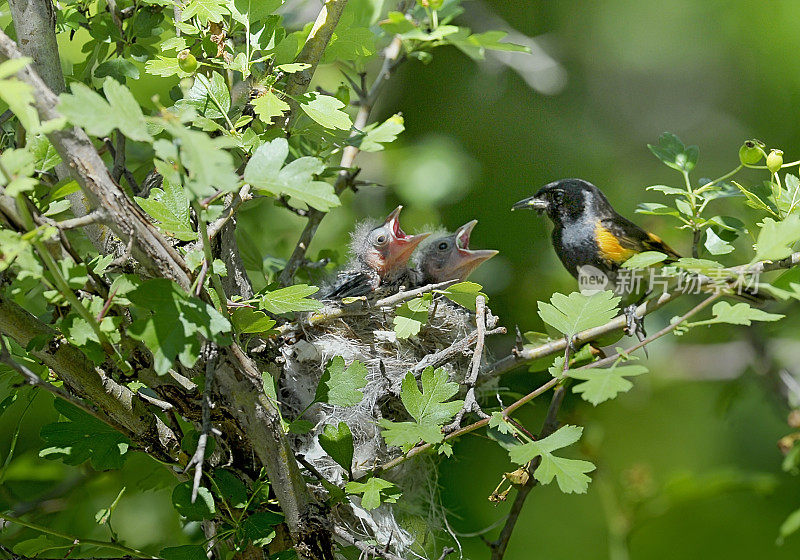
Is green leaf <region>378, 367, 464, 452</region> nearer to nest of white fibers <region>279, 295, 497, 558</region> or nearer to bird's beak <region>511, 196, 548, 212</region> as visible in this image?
nest of white fibers <region>279, 295, 497, 558</region>

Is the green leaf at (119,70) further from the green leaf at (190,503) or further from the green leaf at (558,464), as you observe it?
the green leaf at (558,464)

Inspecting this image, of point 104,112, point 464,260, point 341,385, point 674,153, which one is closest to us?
point 104,112

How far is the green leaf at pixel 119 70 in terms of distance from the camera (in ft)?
3.78

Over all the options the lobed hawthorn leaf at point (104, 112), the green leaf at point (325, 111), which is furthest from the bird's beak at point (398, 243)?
the lobed hawthorn leaf at point (104, 112)

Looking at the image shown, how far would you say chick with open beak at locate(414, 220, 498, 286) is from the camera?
6.17 ft

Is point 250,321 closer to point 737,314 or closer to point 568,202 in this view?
point 737,314

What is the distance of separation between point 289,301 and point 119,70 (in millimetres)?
535

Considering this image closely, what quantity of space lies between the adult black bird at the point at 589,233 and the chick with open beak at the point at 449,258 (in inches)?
6.7

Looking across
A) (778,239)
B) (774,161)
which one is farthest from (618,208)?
(778,239)

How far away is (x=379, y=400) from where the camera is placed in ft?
4.77

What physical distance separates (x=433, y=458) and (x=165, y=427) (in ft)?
2.05

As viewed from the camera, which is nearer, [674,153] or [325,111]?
[325,111]

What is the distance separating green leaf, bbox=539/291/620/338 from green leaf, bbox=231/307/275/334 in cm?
35

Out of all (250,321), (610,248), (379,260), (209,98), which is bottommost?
(379,260)
